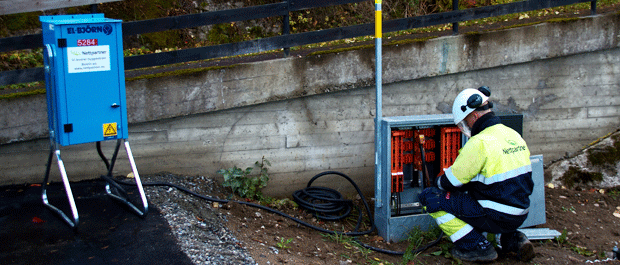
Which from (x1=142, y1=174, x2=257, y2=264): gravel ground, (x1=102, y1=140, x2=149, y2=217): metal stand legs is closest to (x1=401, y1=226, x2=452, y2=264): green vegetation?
(x1=142, y1=174, x2=257, y2=264): gravel ground

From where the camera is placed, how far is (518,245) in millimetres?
4914

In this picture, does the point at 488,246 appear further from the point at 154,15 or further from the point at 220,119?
the point at 154,15

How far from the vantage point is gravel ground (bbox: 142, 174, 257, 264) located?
13.6 ft

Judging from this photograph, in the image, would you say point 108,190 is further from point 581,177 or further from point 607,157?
point 607,157

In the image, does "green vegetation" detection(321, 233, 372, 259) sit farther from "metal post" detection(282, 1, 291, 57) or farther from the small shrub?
the small shrub

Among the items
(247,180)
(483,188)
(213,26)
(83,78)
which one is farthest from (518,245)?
(213,26)

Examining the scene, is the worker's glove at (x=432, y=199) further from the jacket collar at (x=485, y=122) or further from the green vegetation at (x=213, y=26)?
the green vegetation at (x=213, y=26)

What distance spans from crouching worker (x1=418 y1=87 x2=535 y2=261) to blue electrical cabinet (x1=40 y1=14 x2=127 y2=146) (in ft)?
9.91

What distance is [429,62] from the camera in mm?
6555

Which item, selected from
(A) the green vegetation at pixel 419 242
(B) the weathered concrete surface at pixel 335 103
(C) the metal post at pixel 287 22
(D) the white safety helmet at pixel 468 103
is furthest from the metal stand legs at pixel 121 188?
(D) the white safety helmet at pixel 468 103

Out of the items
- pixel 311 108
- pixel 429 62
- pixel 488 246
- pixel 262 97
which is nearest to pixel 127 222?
pixel 262 97

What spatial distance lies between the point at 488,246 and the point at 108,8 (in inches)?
247

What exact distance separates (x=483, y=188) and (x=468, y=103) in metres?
0.78

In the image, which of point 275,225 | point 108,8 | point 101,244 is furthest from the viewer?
point 108,8
